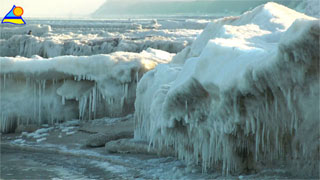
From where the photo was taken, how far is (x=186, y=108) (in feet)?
21.2

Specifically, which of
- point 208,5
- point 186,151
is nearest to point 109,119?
point 186,151

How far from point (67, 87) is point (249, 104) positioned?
6.09 m

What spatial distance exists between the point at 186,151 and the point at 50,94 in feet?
A: 16.5

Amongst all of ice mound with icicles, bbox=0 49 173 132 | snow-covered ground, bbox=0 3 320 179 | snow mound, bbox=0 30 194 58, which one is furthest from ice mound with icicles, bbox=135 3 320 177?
snow mound, bbox=0 30 194 58

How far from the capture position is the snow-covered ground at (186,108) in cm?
543

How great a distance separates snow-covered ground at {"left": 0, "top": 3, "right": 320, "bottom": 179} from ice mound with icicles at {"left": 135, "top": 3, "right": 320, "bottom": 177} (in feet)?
0.04

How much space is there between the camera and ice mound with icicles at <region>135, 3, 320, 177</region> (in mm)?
5215

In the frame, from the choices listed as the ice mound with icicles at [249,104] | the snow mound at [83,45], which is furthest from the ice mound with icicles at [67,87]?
the snow mound at [83,45]

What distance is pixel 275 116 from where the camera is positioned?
5.63m

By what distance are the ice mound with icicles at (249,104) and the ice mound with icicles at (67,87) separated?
385cm

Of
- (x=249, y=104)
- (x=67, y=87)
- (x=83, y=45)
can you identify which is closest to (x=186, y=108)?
(x=249, y=104)

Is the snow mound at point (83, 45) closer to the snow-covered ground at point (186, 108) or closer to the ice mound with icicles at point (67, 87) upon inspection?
the snow-covered ground at point (186, 108)

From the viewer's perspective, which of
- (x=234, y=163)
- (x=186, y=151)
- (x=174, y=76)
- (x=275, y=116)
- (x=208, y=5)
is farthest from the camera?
(x=208, y=5)

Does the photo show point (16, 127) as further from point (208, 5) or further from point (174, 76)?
point (208, 5)
